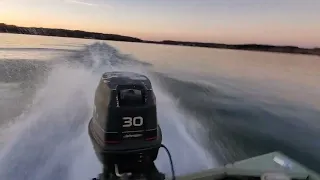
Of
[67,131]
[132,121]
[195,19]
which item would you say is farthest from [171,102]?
[132,121]

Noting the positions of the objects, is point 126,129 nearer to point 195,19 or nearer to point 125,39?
point 125,39

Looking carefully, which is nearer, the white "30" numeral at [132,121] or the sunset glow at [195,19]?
the white "30" numeral at [132,121]

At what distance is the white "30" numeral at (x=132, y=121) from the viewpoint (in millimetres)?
1082

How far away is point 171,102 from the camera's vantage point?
2.46 meters

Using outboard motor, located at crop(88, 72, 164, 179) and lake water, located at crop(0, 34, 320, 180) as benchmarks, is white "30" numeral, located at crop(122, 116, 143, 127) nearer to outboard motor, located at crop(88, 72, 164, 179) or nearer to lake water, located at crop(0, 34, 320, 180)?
outboard motor, located at crop(88, 72, 164, 179)

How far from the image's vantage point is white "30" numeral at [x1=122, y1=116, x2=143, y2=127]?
108cm

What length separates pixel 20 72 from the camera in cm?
193

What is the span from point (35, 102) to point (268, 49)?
172cm

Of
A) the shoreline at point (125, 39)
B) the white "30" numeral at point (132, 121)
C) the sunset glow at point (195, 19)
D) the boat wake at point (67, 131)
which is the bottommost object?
the boat wake at point (67, 131)

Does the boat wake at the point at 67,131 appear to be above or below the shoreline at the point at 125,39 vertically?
below

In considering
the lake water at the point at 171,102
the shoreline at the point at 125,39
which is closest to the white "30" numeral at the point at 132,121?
the lake water at the point at 171,102

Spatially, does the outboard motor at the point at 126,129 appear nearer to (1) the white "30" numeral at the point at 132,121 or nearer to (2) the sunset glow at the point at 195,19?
(1) the white "30" numeral at the point at 132,121

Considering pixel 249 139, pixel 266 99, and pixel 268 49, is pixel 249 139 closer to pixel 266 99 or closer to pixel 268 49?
pixel 266 99

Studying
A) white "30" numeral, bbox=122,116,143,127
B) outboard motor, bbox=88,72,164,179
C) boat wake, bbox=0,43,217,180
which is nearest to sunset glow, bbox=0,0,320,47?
boat wake, bbox=0,43,217,180
